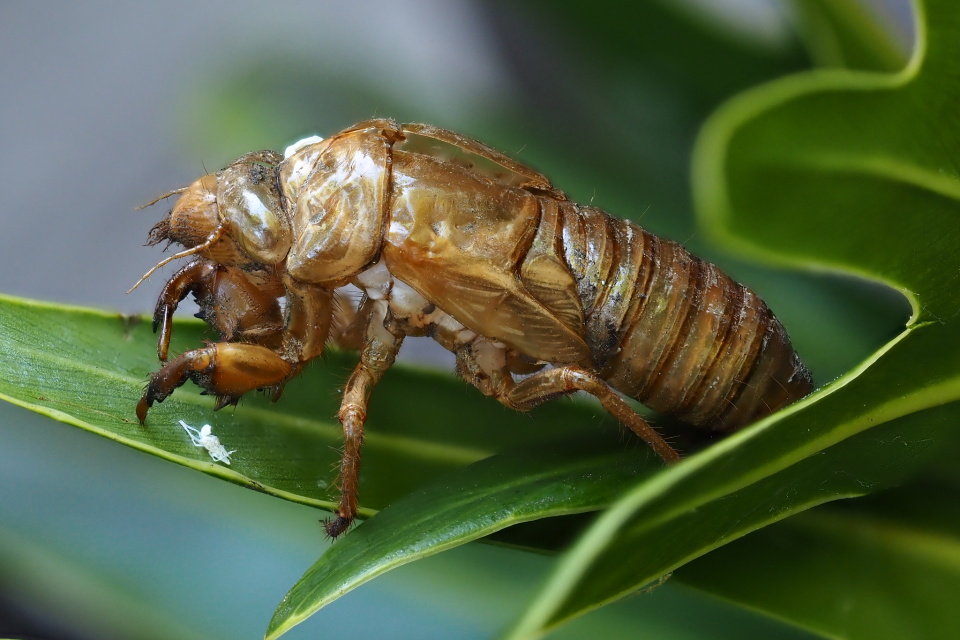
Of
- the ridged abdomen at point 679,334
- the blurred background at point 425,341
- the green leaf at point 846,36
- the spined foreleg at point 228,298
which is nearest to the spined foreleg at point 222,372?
the spined foreleg at point 228,298

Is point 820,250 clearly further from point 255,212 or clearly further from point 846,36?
point 255,212

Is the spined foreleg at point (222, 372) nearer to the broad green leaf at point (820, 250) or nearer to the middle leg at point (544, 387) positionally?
the middle leg at point (544, 387)

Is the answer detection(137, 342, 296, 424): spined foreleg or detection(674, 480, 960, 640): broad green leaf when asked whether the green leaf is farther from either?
detection(137, 342, 296, 424): spined foreleg

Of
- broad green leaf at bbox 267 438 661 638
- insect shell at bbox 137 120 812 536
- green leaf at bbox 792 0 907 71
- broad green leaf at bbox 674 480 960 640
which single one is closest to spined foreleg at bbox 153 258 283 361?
insect shell at bbox 137 120 812 536

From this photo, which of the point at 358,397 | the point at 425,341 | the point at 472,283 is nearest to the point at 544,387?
the point at 472,283

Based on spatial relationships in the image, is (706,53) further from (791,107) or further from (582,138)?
(791,107)

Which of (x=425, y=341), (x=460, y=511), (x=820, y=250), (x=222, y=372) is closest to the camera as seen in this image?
(x=820, y=250)
